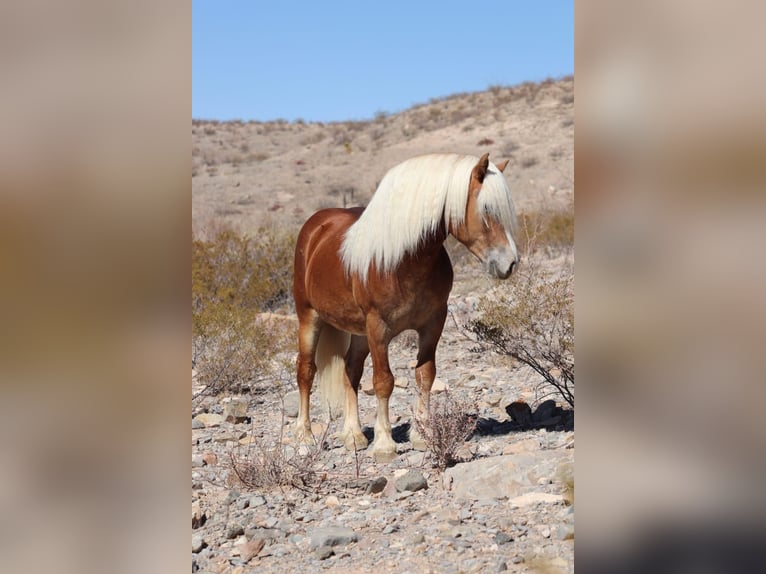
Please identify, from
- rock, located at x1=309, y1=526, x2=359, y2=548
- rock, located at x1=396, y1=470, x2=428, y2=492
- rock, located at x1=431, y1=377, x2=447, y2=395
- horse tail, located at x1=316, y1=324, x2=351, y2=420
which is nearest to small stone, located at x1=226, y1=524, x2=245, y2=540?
rock, located at x1=309, y1=526, x2=359, y2=548

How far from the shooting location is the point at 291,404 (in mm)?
6922

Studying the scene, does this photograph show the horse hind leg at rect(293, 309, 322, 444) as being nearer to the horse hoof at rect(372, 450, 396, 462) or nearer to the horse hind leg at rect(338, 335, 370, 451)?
the horse hind leg at rect(338, 335, 370, 451)

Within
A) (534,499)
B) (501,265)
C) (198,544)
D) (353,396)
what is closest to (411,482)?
(534,499)

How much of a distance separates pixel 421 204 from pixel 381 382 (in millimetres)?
1329

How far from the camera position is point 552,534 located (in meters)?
3.21

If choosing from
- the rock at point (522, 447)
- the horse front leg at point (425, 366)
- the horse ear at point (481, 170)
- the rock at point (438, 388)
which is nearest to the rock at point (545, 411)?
the rock at point (522, 447)

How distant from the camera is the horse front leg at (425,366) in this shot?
5.28 meters

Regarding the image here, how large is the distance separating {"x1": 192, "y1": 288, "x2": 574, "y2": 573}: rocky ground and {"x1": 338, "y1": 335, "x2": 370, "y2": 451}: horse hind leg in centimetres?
11

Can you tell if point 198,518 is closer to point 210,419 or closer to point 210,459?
point 210,459

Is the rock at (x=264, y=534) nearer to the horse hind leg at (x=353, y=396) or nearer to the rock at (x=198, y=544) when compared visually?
the rock at (x=198, y=544)

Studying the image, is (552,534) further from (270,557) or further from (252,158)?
(252,158)

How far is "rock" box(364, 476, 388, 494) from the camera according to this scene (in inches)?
173
